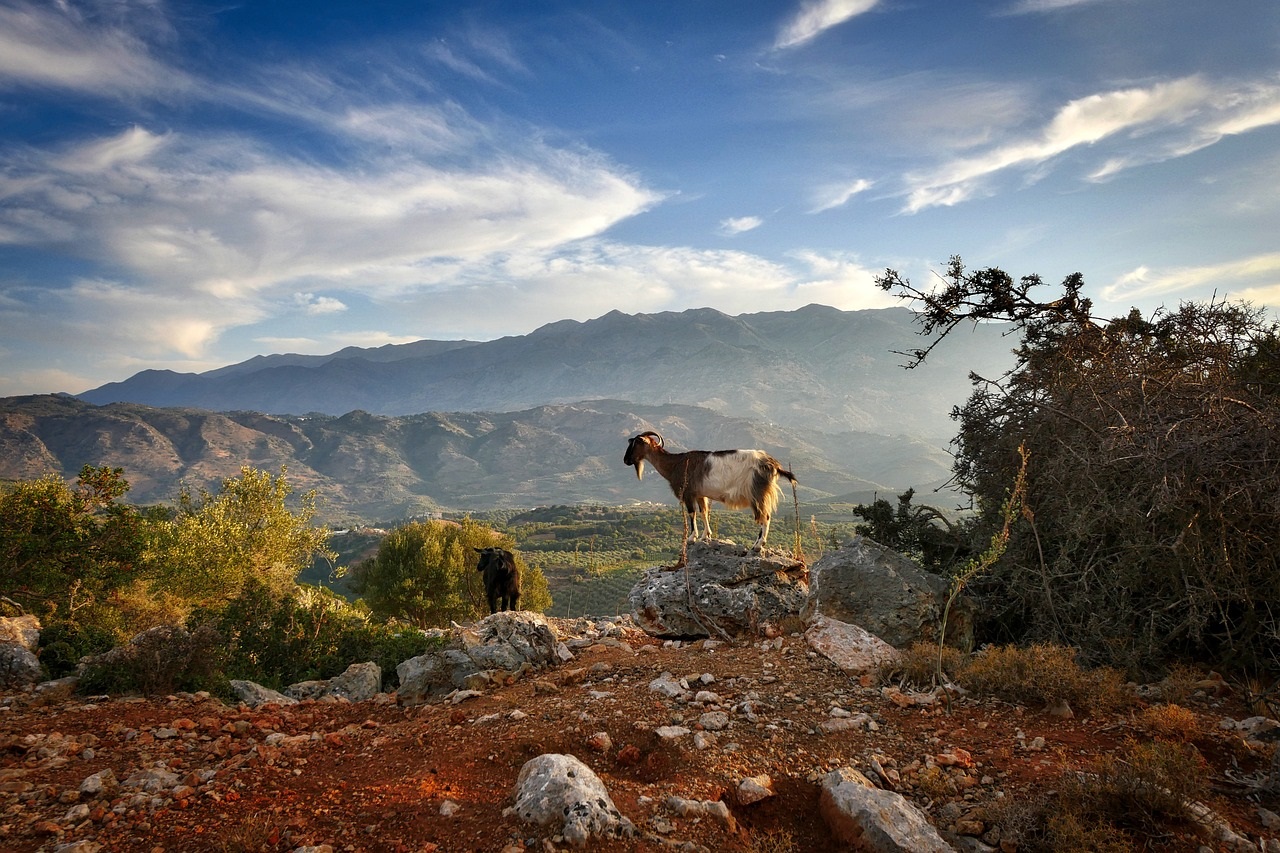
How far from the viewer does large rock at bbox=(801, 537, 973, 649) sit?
8492mm

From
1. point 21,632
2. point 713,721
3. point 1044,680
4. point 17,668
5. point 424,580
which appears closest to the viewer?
point 713,721

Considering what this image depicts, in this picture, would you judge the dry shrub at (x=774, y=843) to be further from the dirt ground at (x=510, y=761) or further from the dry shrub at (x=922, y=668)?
the dry shrub at (x=922, y=668)

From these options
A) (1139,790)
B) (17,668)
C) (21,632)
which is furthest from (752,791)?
(21,632)

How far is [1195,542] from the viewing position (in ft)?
22.4

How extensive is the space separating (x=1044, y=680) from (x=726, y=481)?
588 cm

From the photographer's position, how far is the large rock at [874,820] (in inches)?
152

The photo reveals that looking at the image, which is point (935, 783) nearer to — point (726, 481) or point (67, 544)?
point (726, 481)

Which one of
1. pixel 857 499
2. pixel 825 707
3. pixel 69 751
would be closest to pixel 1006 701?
pixel 825 707

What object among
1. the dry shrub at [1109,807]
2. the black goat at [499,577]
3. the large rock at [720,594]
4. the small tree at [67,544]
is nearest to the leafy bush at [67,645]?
the small tree at [67,544]

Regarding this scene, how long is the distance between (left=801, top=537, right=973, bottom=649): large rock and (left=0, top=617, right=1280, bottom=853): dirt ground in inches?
63.1

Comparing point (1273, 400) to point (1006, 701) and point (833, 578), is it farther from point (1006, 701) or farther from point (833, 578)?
point (833, 578)

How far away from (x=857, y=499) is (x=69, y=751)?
8201 inches

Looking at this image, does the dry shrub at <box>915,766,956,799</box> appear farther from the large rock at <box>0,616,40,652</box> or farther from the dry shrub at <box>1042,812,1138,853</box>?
the large rock at <box>0,616,40,652</box>

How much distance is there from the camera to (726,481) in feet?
36.6
